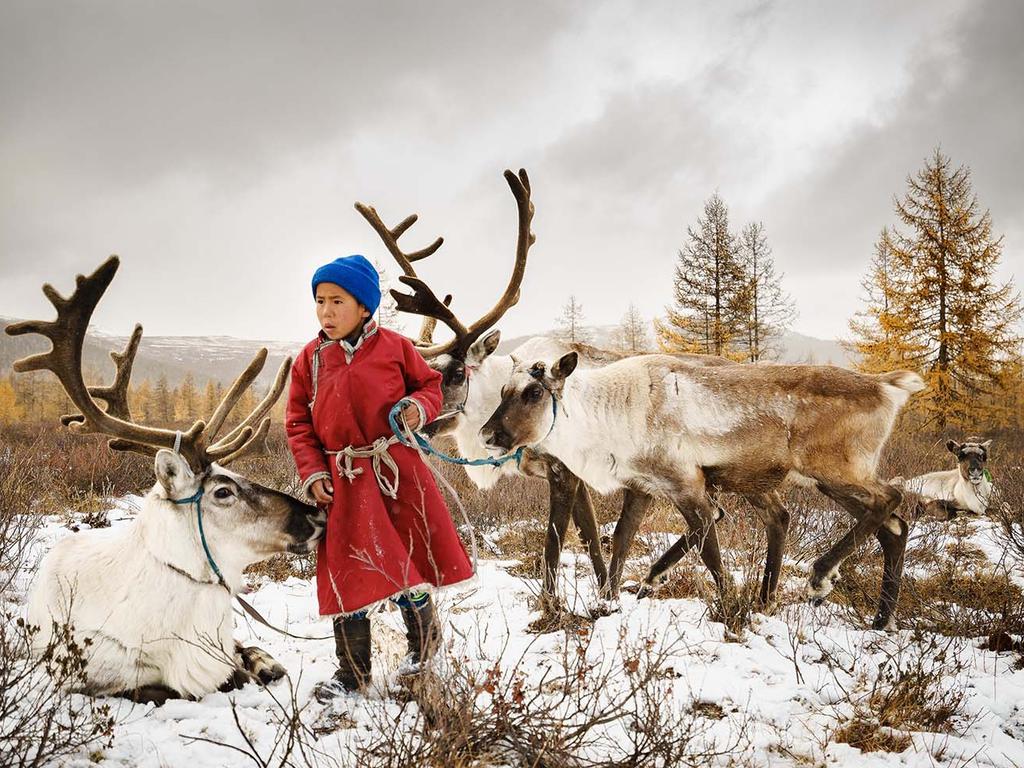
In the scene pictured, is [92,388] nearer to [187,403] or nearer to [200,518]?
[200,518]

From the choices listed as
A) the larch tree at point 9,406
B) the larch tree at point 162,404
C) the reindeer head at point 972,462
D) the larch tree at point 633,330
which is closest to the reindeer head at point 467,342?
the reindeer head at point 972,462

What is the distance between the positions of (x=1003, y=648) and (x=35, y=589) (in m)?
4.82

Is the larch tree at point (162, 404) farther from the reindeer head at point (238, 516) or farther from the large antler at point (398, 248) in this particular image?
the reindeer head at point (238, 516)

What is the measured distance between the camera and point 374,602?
2.39 m

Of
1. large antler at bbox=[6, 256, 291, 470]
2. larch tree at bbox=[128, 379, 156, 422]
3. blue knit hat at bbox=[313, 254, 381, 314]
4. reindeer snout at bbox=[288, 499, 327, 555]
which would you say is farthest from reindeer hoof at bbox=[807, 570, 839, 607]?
larch tree at bbox=[128, 379, 156, 422]

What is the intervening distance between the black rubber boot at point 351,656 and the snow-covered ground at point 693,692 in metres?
0.07

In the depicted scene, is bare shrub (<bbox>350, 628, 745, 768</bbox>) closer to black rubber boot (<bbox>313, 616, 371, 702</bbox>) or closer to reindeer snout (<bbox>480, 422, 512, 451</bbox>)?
black rubber boot (<bbox>313, 616, 371, 702</bbox>)

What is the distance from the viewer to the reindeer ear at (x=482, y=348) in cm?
449

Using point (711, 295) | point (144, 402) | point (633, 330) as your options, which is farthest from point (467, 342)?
point (144, 402)


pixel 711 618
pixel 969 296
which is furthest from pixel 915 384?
pixel 969 296

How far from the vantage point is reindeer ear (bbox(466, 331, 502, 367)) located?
14.7ft

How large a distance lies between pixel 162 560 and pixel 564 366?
2520 mm

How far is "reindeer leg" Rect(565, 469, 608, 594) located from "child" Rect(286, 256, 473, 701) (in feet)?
6.23

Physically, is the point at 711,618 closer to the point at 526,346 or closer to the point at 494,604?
the point at 494,604
